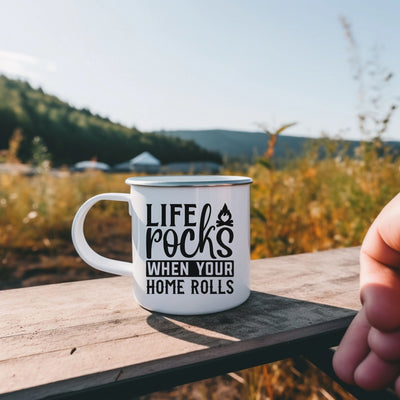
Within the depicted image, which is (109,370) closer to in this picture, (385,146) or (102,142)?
(385,146)

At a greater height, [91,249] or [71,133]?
[71,133]

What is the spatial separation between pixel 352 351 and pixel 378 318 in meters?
0.12

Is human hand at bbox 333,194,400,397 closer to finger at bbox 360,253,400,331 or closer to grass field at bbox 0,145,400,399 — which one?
finger at bbox 360,253,400,331

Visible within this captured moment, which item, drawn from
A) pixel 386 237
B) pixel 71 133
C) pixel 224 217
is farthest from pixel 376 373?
pixel 71 133

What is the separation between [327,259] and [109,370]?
803 millimetres

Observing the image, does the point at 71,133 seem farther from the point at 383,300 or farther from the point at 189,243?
the point at 383,300

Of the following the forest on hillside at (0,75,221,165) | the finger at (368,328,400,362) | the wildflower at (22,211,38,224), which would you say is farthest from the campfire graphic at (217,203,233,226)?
the forest on hillside at (0,75,221,165)

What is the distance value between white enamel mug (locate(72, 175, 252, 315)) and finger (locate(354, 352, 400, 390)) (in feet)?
0.90

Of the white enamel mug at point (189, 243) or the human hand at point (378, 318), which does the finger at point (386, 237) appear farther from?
the white enamel mug at point (189, 243)

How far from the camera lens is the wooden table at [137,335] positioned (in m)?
0.55

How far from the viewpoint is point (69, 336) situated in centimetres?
67

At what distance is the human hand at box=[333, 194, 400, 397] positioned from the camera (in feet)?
1.69

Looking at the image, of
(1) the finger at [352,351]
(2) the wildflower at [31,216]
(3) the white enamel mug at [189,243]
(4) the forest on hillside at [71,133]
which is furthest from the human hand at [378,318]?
(4) the forest on hillside at [71,133]

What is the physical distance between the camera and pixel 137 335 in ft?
2.18
